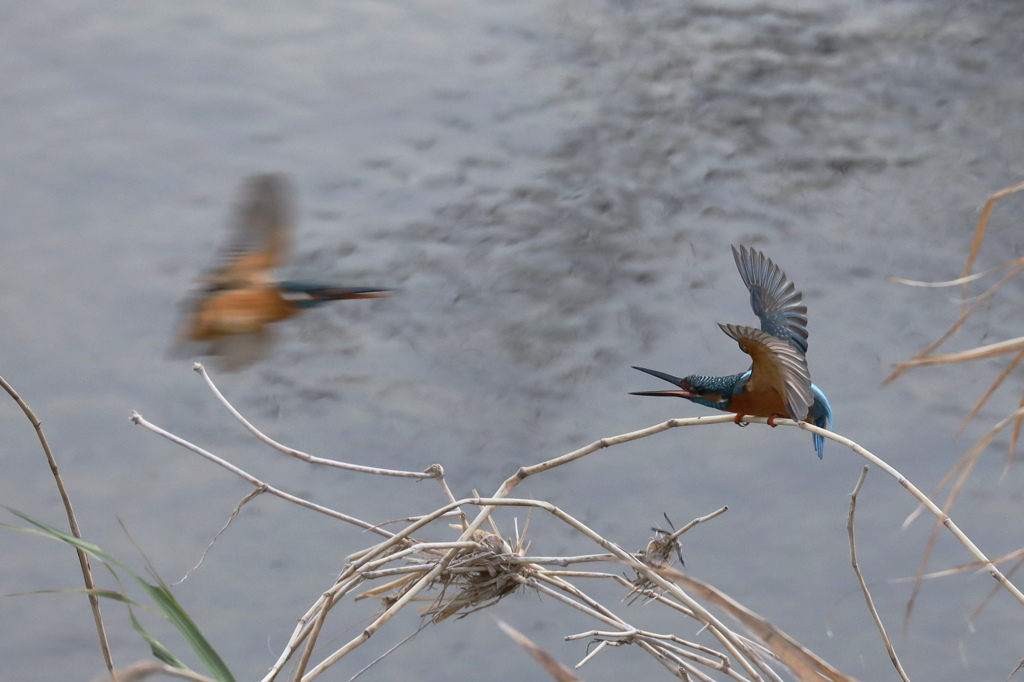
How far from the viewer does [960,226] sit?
320cm

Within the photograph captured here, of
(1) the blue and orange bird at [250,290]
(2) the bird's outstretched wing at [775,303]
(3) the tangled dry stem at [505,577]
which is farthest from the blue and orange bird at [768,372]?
(1) the blue and orange bird at [250,290]

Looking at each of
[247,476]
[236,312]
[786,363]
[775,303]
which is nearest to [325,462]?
[247,476]

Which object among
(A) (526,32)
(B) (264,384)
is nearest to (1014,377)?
(A) (526,32)

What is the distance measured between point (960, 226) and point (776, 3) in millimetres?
1047

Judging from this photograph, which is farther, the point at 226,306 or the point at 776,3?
the point at 776,3

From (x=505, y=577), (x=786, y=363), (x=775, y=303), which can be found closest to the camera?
(x=505, y=577)

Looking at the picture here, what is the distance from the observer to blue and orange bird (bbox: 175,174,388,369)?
3.81 ft

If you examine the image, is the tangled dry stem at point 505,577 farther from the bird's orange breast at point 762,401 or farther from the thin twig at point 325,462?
the bird's orange breast at point 762,401

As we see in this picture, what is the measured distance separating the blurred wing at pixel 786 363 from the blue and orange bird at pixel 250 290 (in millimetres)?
431

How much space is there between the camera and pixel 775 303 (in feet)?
4.48

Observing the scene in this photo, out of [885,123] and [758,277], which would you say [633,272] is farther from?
[758,277]

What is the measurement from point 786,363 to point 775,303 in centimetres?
30

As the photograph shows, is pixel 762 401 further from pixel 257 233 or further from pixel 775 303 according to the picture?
pixel 257 233

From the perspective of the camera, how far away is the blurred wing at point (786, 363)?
1.05 metres
